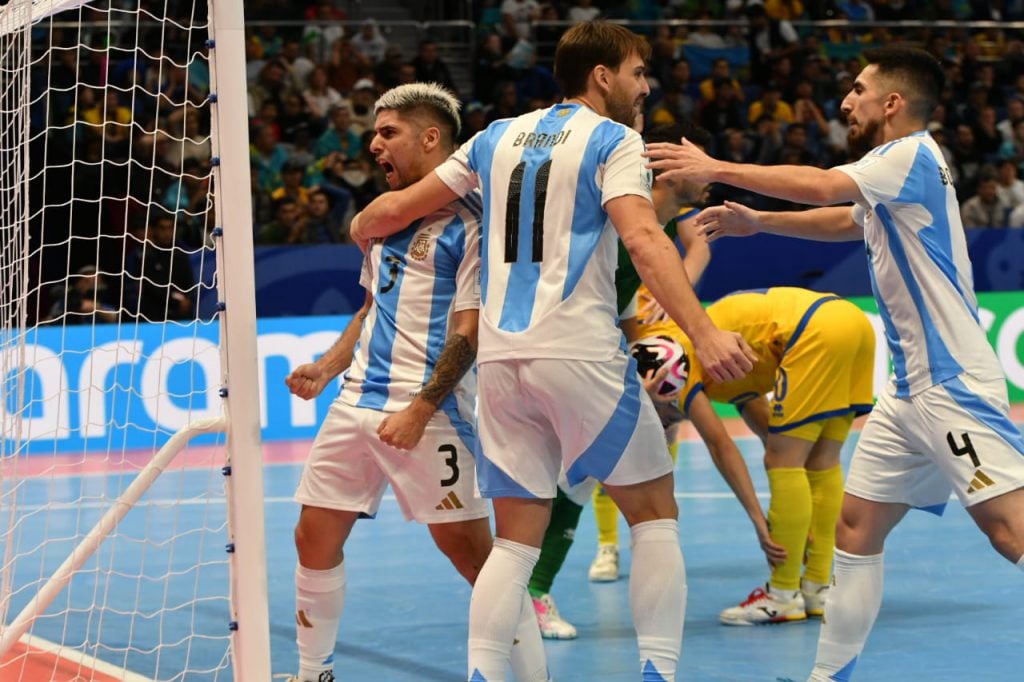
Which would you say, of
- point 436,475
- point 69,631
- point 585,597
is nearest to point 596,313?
point 436,475

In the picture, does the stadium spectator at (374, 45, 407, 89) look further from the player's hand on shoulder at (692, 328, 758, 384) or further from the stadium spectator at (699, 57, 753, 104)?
the player's hand on shoulder at (692, 328, 758, 384)

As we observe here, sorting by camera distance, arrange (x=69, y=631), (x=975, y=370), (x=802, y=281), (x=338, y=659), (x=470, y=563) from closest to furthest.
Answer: (x=975, y=370) < (x=470, y=563) < (x=338, y=659) < (x=69, y=631) < (x=802, y=281)

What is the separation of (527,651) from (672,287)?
1.35 m

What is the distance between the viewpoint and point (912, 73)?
4137 mm

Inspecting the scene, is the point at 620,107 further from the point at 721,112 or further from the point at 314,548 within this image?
the point at 721,112

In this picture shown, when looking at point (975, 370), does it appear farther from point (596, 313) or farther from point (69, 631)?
point (69, 631)

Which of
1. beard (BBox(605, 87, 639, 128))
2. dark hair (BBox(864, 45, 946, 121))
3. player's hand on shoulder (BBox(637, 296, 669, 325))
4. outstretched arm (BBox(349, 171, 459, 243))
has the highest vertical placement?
dark hair (BBox(864, 45, 946, 121))

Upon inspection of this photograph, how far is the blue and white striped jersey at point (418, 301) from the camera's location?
4.28 metres

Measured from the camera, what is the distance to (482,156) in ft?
13.0

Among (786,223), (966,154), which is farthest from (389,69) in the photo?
(786,223)

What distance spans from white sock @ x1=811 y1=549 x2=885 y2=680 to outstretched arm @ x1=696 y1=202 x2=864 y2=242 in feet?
3.69

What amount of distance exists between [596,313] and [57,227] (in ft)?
30.5

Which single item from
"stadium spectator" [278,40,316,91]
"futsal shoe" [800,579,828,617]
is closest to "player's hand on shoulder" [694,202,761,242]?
"futsal shoe" [800,579,828,617]

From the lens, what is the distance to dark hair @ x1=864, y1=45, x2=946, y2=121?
4.14 metres
